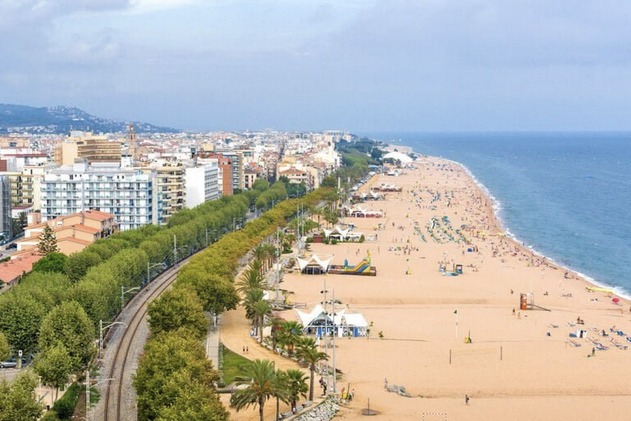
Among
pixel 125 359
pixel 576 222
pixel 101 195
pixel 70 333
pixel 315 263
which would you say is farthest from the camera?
pixel 576 222

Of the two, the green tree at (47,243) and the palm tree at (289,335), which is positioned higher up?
the green tree at (47,243)

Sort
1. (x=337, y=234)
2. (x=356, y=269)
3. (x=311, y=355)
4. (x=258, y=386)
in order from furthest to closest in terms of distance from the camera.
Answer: (x=337, y=234)
(x=356, y=269)
(x=311, y=355)
(x=258, y=386)

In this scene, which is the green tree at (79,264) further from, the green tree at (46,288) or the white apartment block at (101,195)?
the white apartment block at (101,195)

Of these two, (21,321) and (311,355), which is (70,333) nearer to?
(21,321)

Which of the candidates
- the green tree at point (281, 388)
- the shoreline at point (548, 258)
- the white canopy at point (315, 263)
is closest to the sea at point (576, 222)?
the shoreline at point (548, 258)

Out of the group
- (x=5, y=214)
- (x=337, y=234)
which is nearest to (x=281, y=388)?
(x=337, y=234)

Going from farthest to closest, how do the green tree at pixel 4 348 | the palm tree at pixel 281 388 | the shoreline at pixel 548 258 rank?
the shoreline at pixel 548 258 < the green tree at pixel 4 348 < the palm tree at pixel 281 388

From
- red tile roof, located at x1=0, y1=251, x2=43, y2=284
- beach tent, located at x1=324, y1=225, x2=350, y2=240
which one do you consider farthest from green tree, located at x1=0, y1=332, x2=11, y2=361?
beach tent, located at x1=324, y1=225, x2=350, y2=240
